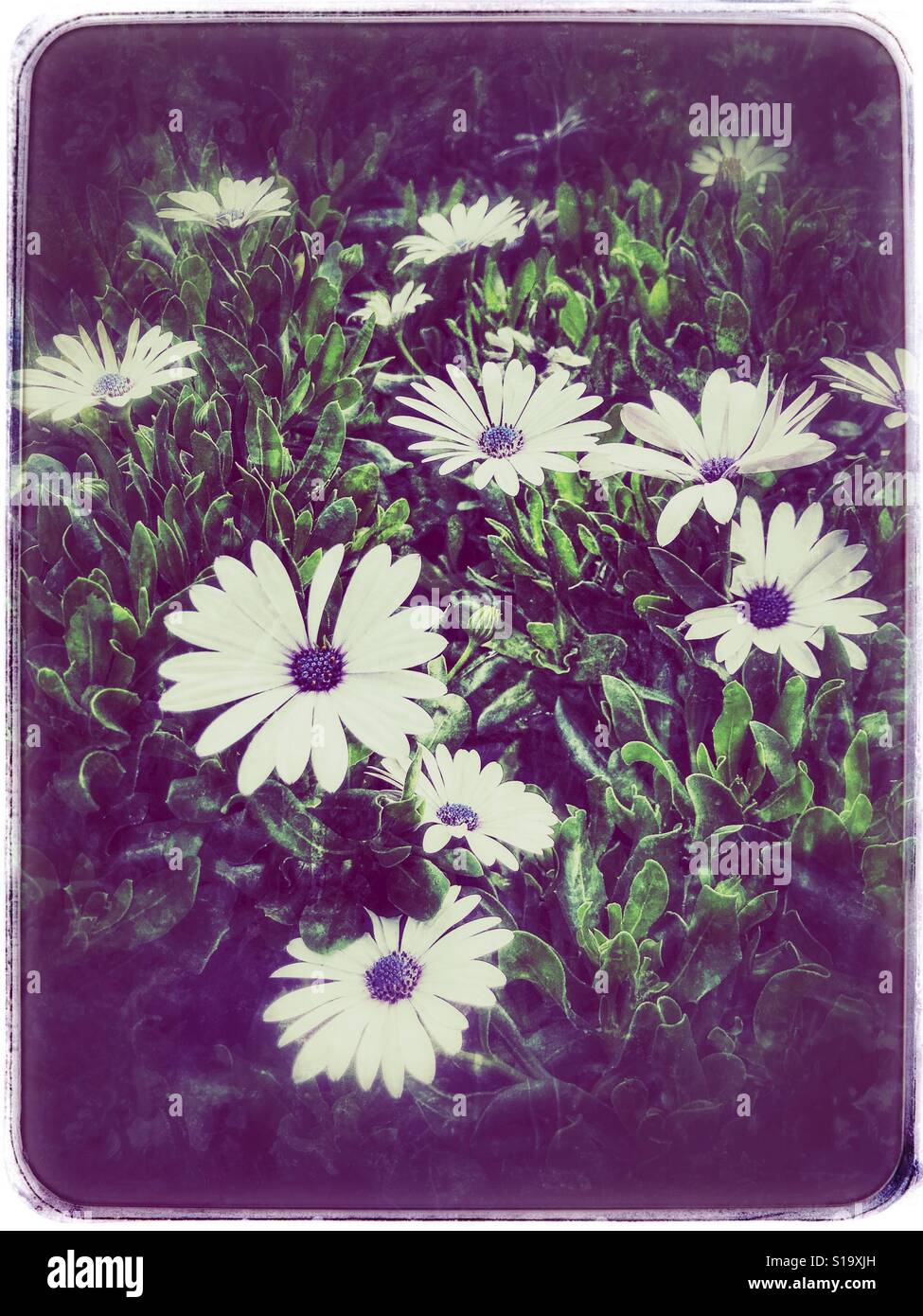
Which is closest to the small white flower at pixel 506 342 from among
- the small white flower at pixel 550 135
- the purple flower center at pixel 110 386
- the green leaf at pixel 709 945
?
the small white flower at pixel 550 135

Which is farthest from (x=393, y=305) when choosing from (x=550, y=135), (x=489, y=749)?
(x=489, y=749)

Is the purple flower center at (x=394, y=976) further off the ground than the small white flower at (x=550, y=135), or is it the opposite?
the small white flower at (x=550, y=135)

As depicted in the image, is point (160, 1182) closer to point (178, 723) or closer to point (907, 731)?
point (178, 723)

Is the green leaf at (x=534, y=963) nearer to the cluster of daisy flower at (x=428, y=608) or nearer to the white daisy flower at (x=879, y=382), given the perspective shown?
the cluster of daisy flower at (x=428, y=608)

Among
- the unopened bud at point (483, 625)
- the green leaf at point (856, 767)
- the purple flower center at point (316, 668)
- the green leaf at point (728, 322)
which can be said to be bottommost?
Result: the green leaf at point (856, 767)

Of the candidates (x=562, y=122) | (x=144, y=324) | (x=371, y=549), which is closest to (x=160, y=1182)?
(x=371, y=549)

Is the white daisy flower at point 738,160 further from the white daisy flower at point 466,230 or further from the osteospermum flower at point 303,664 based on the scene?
the osteospermum flower at point 303,664

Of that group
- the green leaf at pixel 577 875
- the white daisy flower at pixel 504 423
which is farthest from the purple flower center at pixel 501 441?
the green leaf at pixel 577 875

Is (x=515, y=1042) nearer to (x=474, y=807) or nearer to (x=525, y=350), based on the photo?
(x=474, y=807)
